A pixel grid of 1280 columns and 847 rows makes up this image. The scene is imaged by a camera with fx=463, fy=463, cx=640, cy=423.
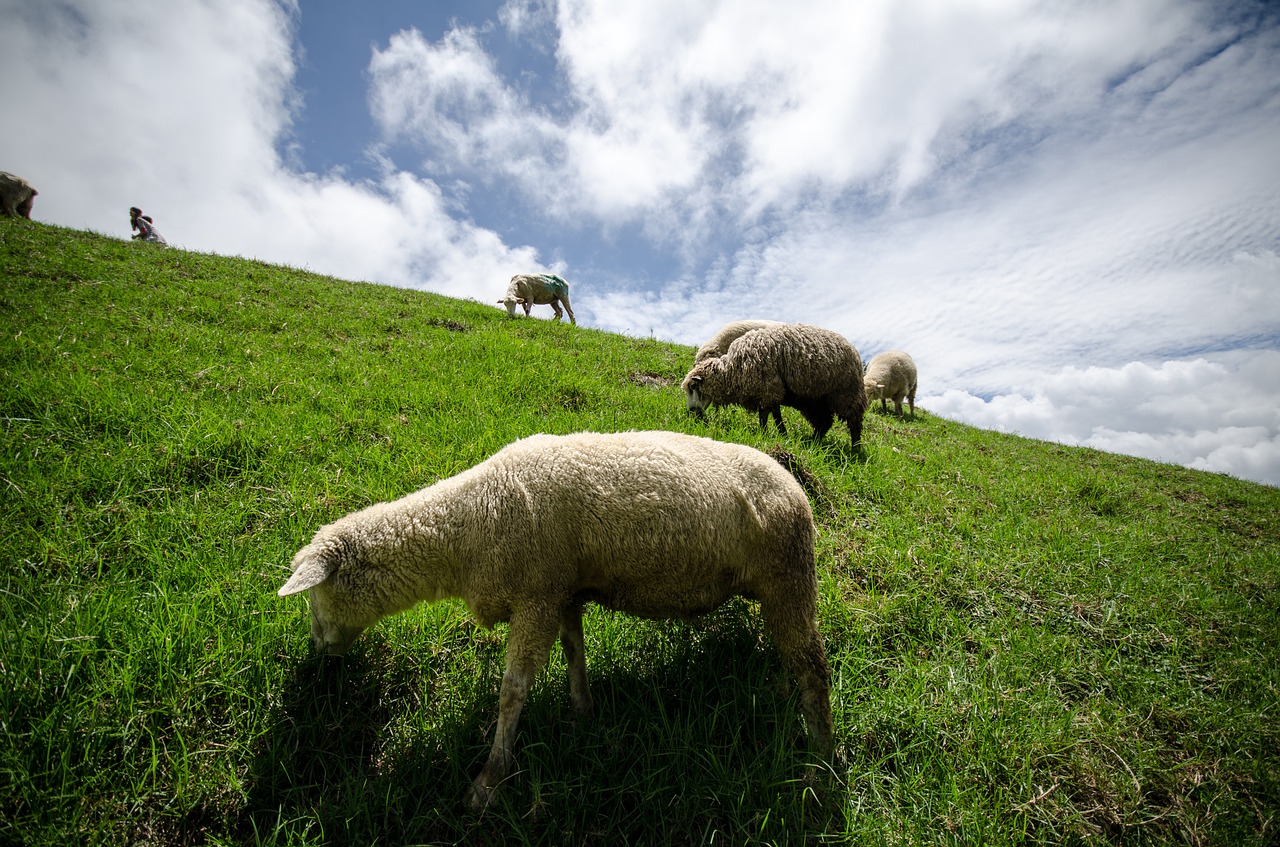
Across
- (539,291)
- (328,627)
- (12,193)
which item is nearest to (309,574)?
(328,627)

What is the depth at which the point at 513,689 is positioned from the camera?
2357 millimetres

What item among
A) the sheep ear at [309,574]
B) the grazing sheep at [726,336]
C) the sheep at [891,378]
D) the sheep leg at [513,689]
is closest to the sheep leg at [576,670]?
the sheep leg at [513,689]

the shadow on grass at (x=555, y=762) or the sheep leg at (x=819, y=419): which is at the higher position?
the sheep leg at (x=819, y=419)

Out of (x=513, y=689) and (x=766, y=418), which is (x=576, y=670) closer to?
(x=513, y=689)

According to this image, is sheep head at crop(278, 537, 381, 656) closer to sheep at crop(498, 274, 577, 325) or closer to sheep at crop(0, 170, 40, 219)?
sheep at crop(498, 274, 577, 325)

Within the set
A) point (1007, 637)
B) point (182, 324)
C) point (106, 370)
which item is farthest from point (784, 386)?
point (182, 324)

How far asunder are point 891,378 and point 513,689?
14.9 m

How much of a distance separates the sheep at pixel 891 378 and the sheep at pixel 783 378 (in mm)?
7348

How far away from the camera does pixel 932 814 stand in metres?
2.42

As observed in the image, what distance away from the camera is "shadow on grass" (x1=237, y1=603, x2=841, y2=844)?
2.21 metres

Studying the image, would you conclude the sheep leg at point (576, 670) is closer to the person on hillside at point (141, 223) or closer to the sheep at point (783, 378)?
the sheep at point (783, 378)

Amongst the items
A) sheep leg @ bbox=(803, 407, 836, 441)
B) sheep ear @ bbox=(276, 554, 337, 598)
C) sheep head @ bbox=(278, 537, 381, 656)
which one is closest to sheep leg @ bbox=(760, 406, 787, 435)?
sheep leg @ bbox=(803, 407, 836, 441)

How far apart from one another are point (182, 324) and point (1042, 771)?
36.5 feet

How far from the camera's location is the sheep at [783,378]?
711 cm
